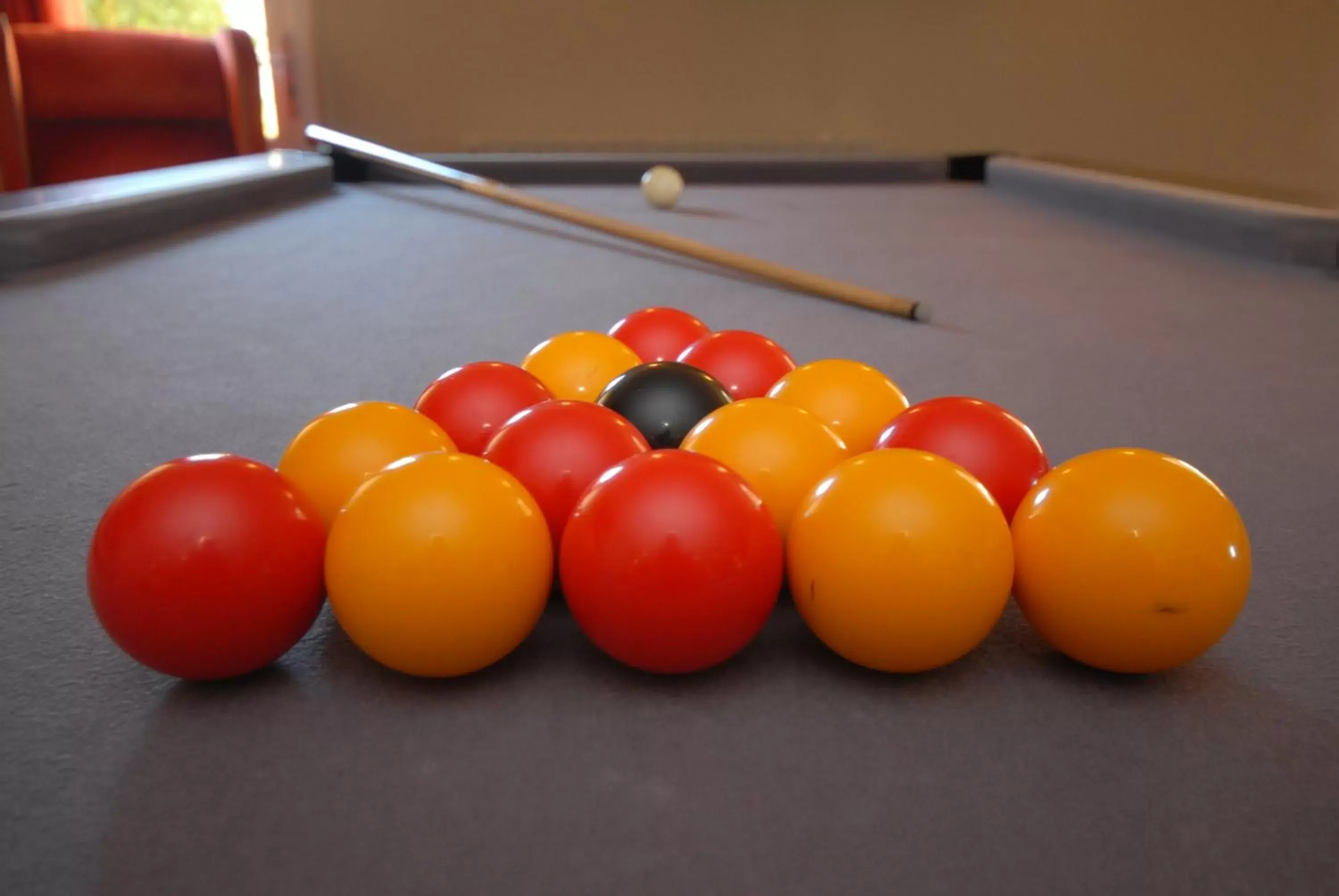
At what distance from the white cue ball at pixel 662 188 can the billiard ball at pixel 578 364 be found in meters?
2.10

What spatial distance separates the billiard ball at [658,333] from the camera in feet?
5.17

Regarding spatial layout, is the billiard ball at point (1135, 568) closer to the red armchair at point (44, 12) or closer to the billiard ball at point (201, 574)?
the billiard ball at point (201, 574)

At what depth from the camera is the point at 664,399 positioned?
46.3 inches

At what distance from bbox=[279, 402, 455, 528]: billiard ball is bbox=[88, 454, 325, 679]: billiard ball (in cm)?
15

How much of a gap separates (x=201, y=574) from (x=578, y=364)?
70 cm

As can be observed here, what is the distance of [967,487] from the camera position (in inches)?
33.6

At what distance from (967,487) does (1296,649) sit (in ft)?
0.96

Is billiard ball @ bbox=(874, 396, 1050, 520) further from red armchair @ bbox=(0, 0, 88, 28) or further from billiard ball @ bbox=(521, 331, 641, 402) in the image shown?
red armchair @ bbox=(0, 0, 88, 28)

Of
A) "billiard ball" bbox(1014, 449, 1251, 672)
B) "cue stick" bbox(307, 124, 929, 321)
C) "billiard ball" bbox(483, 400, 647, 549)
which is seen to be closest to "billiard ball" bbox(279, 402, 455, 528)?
"billiard ball" bbox(483, 400, 647, 549)

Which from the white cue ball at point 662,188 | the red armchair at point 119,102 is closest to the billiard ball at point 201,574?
the white cue ball at point 662,188

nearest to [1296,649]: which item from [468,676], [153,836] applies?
[468,676]

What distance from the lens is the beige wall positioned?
572 centimetres

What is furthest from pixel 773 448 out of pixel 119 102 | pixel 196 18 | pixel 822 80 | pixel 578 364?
pixel 196 18

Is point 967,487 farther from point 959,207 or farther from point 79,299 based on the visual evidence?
point 959,207
